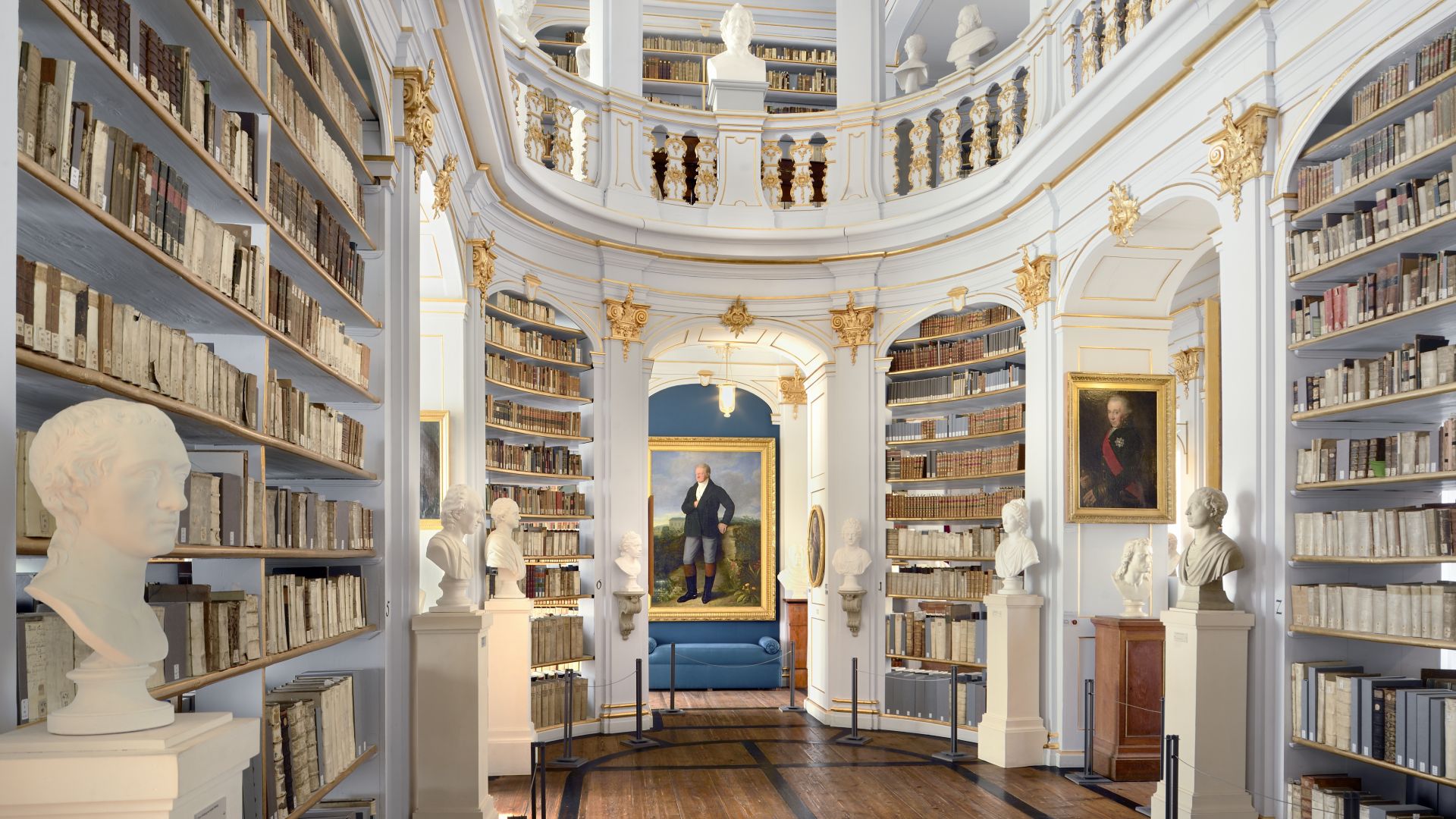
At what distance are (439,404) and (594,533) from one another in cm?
265

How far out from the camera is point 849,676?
10727 mm

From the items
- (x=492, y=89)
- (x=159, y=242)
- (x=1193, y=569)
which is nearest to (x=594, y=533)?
(x=492, y=89)

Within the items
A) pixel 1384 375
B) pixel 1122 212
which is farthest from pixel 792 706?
pixel 1384 375

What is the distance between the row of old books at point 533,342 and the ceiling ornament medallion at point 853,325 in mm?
2348

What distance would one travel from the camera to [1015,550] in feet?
29.6

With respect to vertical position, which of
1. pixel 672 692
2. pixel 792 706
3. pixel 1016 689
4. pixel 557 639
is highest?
pixel 557 639

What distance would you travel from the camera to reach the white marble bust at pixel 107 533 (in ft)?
6.57

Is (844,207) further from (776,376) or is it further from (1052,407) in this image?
(776,376)

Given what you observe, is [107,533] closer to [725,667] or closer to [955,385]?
[955,385]

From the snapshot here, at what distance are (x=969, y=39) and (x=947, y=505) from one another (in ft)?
13.8

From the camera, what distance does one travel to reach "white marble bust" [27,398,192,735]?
6.57ft

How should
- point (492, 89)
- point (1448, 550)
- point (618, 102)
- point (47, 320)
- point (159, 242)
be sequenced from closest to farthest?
point (47, 320), point (159, 242), point (1448, 550), point (492, 89), point (618, 102)

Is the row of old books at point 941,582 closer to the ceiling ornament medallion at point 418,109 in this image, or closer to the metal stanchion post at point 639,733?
the metal stanchion post at point 639,733

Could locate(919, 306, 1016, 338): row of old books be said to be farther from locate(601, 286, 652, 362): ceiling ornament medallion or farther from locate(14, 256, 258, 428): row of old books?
locate(14, 256, 258, 428): row of old books
